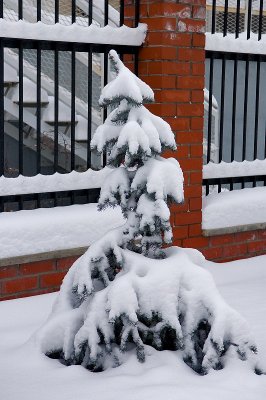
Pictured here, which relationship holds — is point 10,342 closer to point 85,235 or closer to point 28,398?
point 28,398

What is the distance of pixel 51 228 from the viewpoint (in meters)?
4.92

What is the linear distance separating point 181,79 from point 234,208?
1.22 m

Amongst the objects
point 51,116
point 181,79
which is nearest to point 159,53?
point 181,79

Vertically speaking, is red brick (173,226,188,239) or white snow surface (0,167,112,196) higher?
white snow surface (0,167,112,196)

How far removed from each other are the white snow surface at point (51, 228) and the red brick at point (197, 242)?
2.46 ft

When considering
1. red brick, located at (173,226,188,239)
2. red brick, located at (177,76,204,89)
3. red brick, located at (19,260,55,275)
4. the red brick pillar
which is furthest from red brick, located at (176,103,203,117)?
red brick, located at (19,260,55,275)

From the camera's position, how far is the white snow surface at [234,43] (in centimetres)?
602

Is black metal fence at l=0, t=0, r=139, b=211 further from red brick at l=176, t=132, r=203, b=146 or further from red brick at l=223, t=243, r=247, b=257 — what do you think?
red brick at l=223, t=243, r=247, b=257

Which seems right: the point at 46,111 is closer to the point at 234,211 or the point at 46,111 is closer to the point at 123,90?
the point at 234,211

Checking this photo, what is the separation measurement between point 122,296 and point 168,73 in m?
2.49

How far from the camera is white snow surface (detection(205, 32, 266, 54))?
602 centimetres

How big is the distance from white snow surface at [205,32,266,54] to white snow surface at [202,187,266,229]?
120 cm

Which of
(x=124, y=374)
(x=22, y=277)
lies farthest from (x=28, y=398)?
(x=22, y=277)

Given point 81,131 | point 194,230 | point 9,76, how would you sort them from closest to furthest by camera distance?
point 194,230 → point 9,76 → point 81,131
